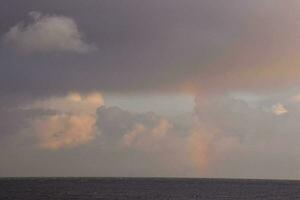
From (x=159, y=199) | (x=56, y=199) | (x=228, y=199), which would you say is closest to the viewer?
(x=56, y=199)

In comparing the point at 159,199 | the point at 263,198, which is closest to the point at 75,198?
the point at 159,199

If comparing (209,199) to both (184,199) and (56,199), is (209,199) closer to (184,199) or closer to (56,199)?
(184,199)

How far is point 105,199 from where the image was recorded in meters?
101

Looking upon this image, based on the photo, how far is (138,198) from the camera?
10938cm

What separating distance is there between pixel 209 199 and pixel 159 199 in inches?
540

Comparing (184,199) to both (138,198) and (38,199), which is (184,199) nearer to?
(138,198)

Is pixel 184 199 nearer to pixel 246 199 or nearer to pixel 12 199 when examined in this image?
pixel 246 199

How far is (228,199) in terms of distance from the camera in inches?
4459

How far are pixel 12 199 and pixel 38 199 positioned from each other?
5.01 meters

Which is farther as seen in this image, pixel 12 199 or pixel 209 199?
pixel 209 199

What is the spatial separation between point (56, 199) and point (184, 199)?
25.8 meters

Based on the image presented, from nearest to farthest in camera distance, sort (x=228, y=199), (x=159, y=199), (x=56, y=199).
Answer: (x=56, y=199) < (x=159, y=199) < (x=228, y=199)

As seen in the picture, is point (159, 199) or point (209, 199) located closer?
point (159, 199)

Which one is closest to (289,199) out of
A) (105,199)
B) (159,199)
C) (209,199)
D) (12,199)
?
(209,199)
